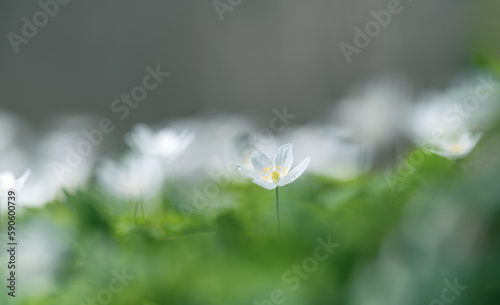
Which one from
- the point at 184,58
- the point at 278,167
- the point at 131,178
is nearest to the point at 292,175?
the point at 278,167

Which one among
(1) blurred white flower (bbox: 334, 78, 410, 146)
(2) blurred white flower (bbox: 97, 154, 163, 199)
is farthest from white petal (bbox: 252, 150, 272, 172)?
(1) blurred white flower (bbox: 334, 78, 410, 146)

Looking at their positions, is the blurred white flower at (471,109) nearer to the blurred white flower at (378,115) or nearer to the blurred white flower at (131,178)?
the blurred white flower at (131,178)

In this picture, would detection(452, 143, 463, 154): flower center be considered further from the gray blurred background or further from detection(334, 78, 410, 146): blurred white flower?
the gray blurred background

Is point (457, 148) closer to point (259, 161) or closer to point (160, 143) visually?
point (259, 161)

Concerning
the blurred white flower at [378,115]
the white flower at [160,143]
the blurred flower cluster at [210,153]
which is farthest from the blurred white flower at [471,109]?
the blurred white flower at [378,115]

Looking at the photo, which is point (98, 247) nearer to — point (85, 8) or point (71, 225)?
point (71, 225)

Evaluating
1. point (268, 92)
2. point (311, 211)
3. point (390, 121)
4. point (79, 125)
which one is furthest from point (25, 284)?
point (268, 92)

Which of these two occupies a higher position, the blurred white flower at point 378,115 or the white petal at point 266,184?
the white petal at point 266,184
